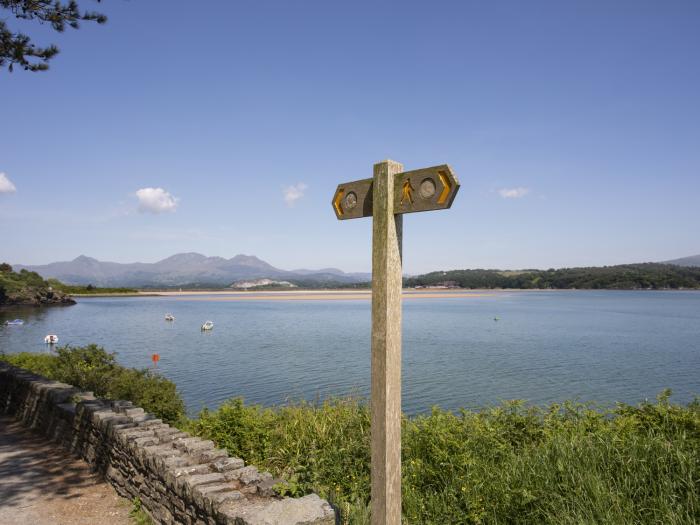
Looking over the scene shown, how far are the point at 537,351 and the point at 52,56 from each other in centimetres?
2658

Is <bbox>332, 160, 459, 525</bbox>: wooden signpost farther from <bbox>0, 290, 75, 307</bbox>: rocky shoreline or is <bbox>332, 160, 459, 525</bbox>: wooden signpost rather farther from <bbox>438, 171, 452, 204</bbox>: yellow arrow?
<bbox>0, 290, 75, 307</bbox>: rocky shoreline

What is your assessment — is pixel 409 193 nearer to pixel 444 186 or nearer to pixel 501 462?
pixel 444 186

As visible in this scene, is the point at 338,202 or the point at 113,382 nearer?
the point at 338,202

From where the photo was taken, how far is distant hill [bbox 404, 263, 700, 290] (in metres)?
132

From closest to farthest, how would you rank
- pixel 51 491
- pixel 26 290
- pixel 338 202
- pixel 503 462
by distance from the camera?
pixel 338 202 < pixel 503 462 < pixel 51 491 < pixel 26 290

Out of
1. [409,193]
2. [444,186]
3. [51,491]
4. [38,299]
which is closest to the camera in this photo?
[444,186]

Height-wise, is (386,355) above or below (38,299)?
above

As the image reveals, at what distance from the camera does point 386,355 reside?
319 centimetres

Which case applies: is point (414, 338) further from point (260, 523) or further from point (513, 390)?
point (260, 523)

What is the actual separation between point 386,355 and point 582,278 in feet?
517

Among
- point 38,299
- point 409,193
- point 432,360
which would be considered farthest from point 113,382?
point 38,299

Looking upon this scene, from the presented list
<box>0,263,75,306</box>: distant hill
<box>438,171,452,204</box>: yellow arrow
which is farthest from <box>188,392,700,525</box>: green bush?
<box>0,263,75,306</box>: distant hill

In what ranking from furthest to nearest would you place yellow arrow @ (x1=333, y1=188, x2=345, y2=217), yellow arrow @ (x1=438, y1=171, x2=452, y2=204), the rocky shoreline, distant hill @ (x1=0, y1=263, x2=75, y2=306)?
the rocky shoreline, distant hill @ (x1=0, y1=263, x2=75, y2=306), yellow arrow @ (x1=333, y1=188, x2=345, y2=217), yellow arrow @ (x1=438, y1=171, x2=452, y2=204)

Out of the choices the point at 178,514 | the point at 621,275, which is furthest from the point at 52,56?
the point at 621,275
